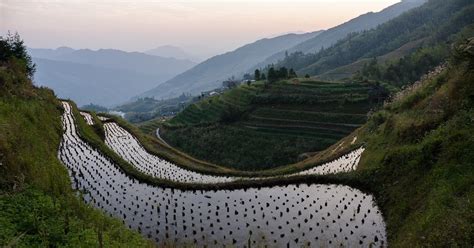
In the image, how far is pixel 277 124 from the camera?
3029 inches

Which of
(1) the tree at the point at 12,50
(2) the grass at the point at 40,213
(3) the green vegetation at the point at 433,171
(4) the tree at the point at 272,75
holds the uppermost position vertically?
(1) the tree at the point at 12,50

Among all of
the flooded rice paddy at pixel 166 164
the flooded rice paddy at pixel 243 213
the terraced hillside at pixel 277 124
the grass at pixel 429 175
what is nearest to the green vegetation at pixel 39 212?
the flooded rice paddy at pixel 243 213

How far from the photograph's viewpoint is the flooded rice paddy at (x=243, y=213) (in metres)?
15.7

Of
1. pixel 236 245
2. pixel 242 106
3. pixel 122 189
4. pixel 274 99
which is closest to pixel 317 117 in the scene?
pixel 274 99

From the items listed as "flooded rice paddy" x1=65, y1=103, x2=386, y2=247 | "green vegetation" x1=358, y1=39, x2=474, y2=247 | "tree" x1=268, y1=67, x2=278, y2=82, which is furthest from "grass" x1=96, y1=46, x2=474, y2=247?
"tree" x1=268, y1=67, x2=278, y2=82

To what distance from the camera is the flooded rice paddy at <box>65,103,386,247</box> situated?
619 inches

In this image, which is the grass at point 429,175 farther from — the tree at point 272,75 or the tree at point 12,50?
the tree at point 272,75

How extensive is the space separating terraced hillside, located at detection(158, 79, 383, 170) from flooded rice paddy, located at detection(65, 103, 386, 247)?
41.2m

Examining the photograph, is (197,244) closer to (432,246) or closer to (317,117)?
(432,246)

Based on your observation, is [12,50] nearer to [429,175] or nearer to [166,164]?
[166,164]

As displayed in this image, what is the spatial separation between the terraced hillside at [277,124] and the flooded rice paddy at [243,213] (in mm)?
41216

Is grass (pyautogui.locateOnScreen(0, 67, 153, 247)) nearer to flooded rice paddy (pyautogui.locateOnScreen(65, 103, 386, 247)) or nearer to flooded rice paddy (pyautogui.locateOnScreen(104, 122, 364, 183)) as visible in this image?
flooded rice paddy (pyautogui.locateOnScreen(65, 103, 386, 247))

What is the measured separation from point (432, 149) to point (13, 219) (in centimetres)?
1649

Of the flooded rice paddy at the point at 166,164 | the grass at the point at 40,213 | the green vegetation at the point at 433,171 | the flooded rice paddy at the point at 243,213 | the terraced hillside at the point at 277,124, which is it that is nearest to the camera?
the grass at the point at 40,213
